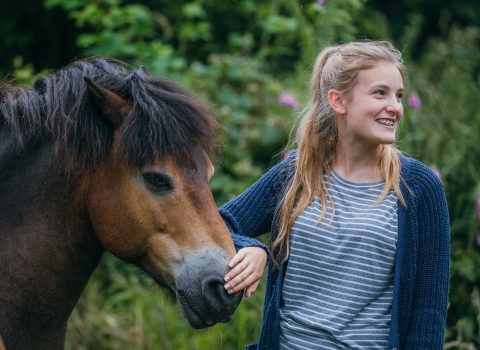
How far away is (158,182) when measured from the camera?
6.38 ft

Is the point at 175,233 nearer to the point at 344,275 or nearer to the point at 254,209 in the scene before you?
the point at 254,209

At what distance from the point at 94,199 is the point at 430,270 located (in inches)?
45.0

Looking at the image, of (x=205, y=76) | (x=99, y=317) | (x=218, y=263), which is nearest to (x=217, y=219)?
(x=218, y=263)

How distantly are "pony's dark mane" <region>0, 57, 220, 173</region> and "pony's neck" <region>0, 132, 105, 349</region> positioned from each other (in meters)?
0.09

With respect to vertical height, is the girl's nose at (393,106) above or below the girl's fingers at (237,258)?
above

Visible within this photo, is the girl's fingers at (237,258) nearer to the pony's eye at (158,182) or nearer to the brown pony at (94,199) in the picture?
the brown pony at (94,199)

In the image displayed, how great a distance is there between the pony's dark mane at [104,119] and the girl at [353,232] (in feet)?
1.24

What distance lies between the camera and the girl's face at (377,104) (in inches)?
77.6

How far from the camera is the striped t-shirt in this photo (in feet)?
6.21

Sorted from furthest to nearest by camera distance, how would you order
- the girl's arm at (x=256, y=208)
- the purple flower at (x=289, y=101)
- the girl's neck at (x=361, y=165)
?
the purple flower at (x=289, y=101)
the girl's arm at (x=256, y=208)
the girl's neck at (x=361, y=165)

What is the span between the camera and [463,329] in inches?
144

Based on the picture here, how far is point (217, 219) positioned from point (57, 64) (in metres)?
5.08

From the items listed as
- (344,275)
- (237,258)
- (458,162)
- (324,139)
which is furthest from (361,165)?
(458,162)

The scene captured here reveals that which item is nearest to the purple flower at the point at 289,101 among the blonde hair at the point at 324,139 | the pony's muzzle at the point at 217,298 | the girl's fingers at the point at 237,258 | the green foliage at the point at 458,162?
the green foliage at the point at 458,162
